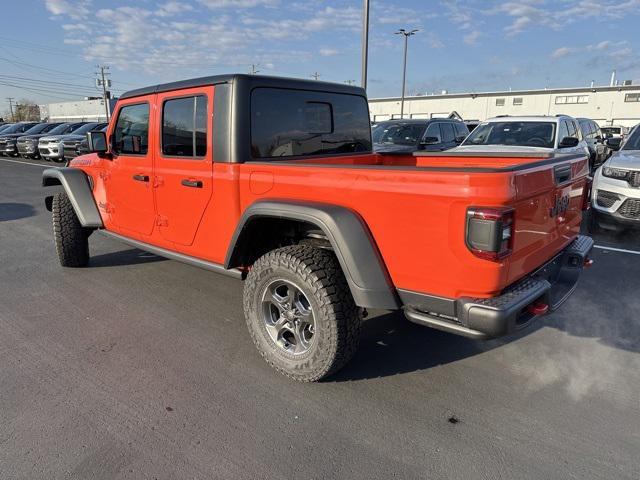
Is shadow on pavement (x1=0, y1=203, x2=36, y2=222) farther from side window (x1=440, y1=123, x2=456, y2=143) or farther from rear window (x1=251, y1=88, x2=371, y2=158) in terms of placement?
side window (x1=440, y1=123, x2=456, y2=143)

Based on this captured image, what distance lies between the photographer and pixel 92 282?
4898 millimetres

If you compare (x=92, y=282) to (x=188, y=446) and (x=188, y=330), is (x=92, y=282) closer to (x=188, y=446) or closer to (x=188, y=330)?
(x=188, y=330)

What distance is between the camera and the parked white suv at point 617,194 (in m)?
5.91

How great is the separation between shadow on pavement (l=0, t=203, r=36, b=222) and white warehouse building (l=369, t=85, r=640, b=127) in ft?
123

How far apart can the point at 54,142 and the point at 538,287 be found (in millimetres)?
20281

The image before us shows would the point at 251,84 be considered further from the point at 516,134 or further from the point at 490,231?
the point at 516,134

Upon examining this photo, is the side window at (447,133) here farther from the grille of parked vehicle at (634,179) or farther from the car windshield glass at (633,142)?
the grille of parked vehicle at (634,179)

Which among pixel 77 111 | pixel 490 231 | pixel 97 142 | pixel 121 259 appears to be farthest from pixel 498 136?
pixel 77 111

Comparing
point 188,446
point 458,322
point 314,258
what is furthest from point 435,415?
point 188,446

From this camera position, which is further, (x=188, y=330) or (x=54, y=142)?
(x=54, y=142)

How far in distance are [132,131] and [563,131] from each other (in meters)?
7.90

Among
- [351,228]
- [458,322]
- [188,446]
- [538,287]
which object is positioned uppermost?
[351,228]

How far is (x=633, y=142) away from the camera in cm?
733

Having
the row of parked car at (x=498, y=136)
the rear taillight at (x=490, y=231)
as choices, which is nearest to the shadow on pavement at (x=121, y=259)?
the row of parked car at (x=498, y=136)
